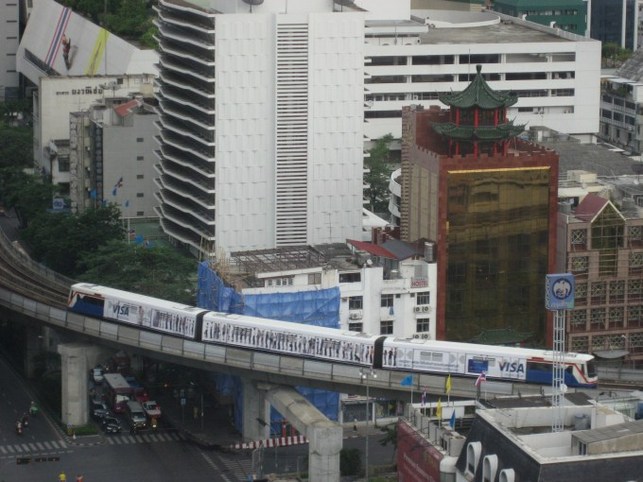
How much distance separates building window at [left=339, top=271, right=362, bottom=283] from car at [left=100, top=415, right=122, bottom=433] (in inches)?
898

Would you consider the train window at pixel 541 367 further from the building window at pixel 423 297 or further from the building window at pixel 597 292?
the building window at pixel 597 292

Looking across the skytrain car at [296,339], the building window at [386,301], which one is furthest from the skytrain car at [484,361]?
the building window at [386,301]

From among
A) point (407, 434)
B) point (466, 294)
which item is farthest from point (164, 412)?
point (407, 434)

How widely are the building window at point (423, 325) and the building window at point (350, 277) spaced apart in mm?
7086

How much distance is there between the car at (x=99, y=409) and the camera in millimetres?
186000

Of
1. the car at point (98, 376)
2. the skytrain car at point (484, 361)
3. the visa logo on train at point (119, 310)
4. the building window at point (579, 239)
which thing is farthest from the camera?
the car at point (98, 376)

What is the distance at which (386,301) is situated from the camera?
18750 cm

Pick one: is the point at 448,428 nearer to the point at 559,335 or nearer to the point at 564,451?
the point at 564,451

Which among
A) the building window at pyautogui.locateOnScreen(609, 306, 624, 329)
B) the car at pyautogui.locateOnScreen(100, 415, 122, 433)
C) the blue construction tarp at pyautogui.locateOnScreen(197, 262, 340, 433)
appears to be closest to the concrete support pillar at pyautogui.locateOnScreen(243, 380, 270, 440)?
the blue construction tarp at pyautogui.locateOnScreen(197, 262, 340, 433)

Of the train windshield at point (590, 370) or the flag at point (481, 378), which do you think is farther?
Result: the flag at point (481, 378)

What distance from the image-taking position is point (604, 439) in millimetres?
127500

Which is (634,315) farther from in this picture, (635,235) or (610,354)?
(635,235)

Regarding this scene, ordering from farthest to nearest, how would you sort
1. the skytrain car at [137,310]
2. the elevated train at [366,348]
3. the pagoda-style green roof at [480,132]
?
the pagoda-style green roof at [480,132] < the skytrain car at [137,310] < the elevated train at [366,348]

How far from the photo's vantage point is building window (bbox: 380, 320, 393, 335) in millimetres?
187625
